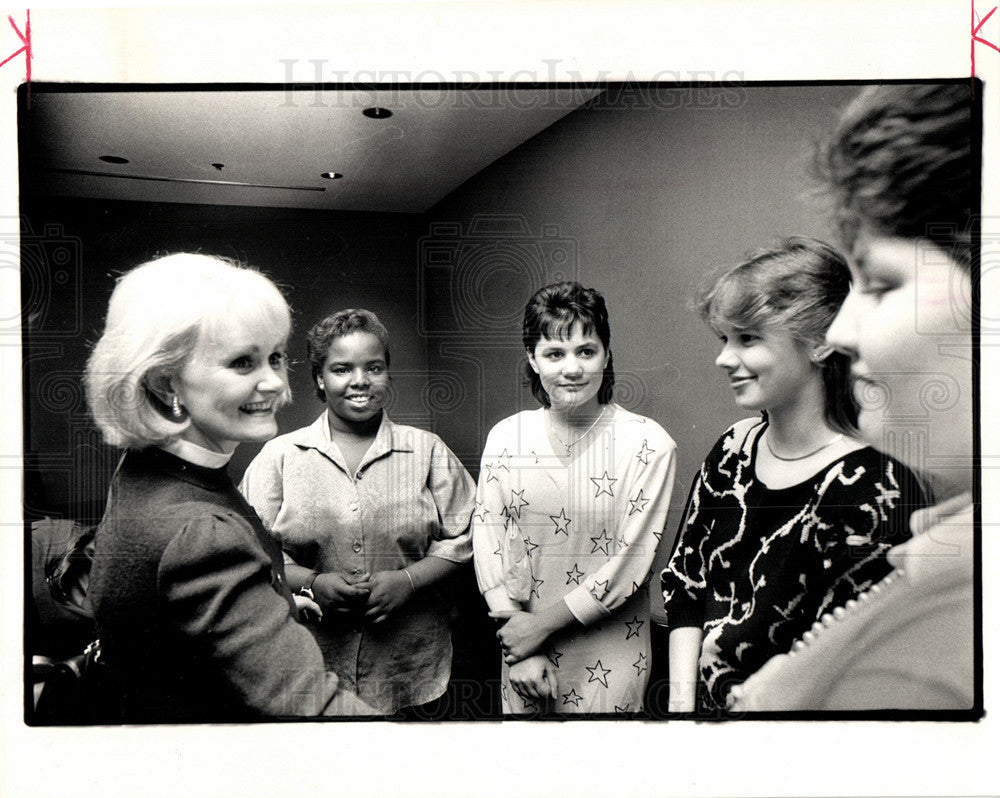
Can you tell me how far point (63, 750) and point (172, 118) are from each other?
1.36 m

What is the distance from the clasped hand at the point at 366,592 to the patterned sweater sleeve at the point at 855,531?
87 cm

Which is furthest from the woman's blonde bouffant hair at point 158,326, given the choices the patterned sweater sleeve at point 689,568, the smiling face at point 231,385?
the patterned sweater sleeve at point 689,568

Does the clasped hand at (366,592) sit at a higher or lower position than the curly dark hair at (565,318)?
lower

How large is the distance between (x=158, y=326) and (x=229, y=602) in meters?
0.59

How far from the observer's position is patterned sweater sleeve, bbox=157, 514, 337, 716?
1667mm

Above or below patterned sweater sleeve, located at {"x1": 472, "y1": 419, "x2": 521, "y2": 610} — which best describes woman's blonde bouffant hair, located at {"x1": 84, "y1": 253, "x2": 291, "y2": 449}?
above

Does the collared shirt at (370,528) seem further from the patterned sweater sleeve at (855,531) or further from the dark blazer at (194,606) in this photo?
the patterned sweater sleeve at (855,531)

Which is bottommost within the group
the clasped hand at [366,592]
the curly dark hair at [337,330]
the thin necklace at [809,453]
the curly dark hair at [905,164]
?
the clasped hand at [366,592]

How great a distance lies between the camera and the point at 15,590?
1.74 meters

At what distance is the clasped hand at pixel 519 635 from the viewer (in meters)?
1.72

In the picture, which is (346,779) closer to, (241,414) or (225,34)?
(241,414)

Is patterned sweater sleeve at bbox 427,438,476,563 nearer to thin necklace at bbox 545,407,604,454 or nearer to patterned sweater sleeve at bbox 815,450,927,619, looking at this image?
thin necklace at bbox 545,407,604,454

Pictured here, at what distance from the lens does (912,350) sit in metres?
1.69

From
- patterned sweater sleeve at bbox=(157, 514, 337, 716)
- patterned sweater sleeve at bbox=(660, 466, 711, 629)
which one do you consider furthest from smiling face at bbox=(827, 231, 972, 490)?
patterned sweater sleeve at bbox=(157, 514, 337, 716)
